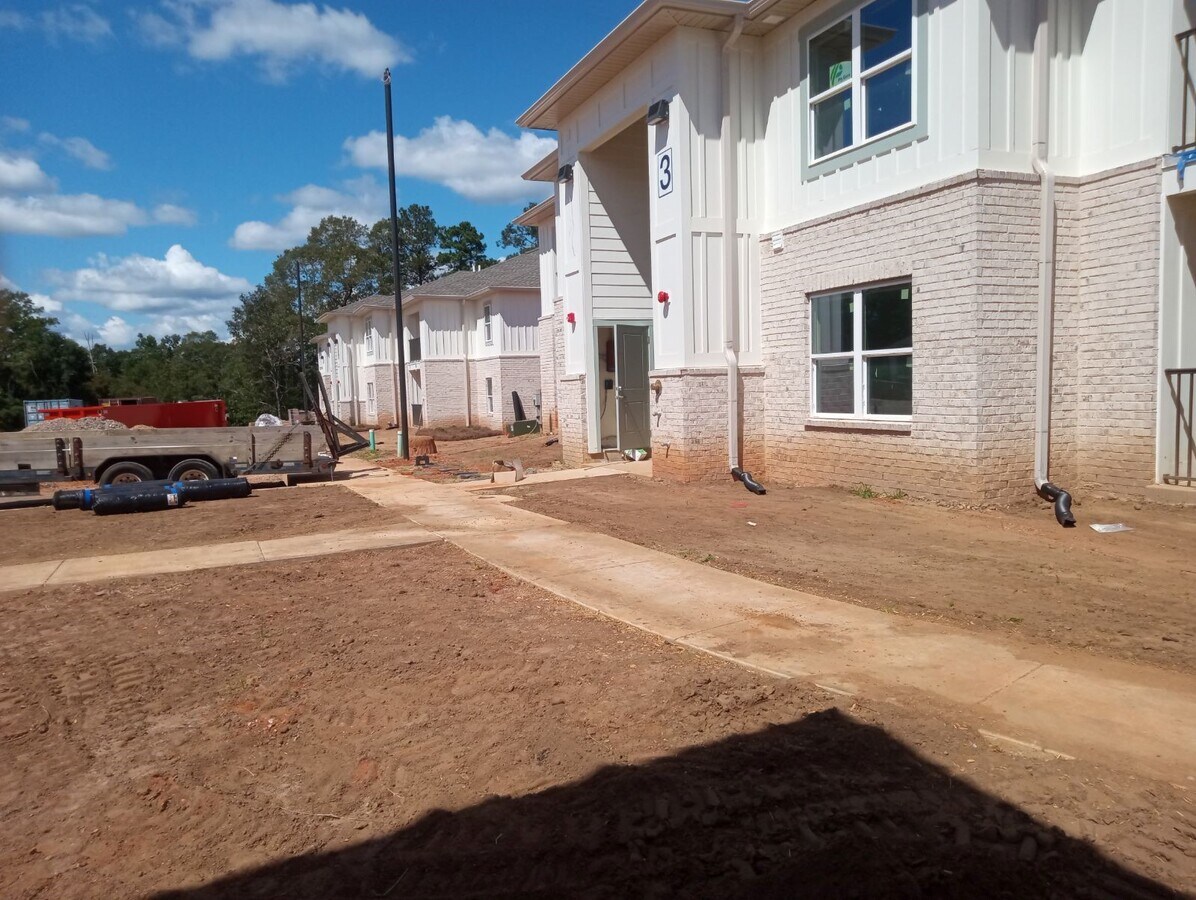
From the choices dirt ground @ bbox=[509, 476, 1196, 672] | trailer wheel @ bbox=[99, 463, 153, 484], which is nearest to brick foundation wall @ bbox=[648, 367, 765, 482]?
dirt ground @ bbox=[509, 476, 1196, 672]

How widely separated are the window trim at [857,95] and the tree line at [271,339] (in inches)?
1329

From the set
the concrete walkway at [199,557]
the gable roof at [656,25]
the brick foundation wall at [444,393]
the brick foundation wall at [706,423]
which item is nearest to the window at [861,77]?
the gable roof at [656,25]

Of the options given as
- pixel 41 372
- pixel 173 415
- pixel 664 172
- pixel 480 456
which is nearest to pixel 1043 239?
pixel 664 172

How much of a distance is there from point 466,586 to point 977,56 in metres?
8.21

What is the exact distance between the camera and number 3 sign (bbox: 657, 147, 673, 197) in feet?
42.9

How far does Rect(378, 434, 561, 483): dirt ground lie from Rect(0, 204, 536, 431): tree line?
20394mm

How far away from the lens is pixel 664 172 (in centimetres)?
1328

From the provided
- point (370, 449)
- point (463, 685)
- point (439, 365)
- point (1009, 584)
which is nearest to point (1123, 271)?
point (1009, 584)

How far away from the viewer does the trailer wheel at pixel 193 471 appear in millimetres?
14327

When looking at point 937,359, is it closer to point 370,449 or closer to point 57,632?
point 57,632

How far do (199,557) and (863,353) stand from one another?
8.58 meters

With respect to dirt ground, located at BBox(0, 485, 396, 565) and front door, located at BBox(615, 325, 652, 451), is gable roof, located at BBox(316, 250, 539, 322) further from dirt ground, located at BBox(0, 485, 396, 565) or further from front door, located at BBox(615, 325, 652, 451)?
dirt ground, located at BBox(0, 485, 396, 565)

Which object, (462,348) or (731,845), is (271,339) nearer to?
(462,348)

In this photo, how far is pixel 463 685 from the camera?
4.95 meters
